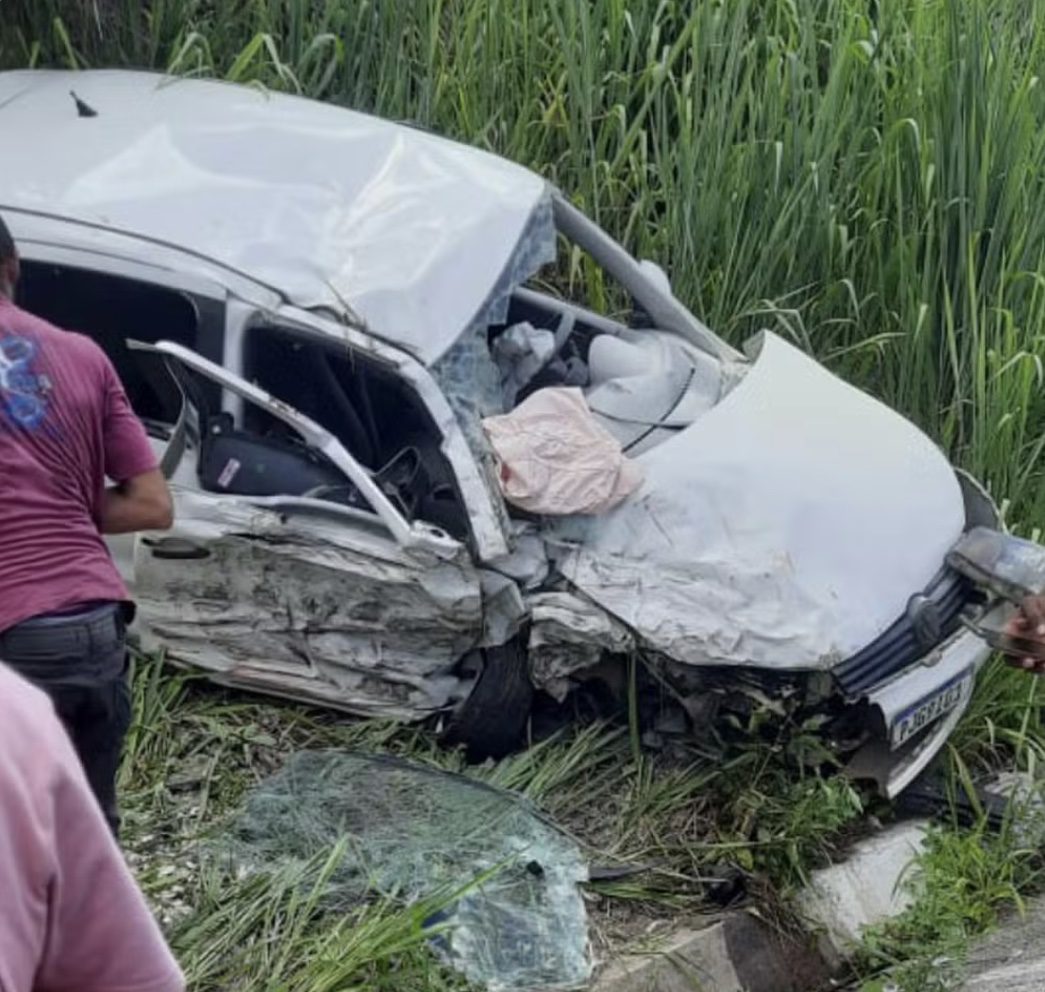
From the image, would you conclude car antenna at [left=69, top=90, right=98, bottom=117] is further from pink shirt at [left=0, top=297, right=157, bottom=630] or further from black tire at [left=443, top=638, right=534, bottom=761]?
pink shirt at [left=0, top=297, right=157, bottom=630]

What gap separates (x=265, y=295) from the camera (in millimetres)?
5469

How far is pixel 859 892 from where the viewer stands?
5.38 meters

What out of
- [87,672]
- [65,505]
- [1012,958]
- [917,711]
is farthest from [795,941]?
[65,505]

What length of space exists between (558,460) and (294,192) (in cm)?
116

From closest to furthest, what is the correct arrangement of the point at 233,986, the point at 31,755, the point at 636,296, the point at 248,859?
the point at 31,755 → the point at 233,986 → the point at 248,859 → the point at 636,296

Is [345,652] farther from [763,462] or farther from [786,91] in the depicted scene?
[786,91]

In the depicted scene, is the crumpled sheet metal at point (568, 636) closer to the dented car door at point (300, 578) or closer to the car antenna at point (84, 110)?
the dented car door at point (300, 578)

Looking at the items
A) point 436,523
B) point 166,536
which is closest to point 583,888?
point 436,523

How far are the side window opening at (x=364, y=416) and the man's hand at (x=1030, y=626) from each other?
1.57 m

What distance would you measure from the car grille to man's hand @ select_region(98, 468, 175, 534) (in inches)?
79.9

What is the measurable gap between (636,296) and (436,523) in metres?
1.46

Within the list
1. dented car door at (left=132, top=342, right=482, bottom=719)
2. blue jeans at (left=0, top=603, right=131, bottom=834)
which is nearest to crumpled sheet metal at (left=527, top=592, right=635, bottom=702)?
dented car door at (left=132, top=342, right=482, bottom=719)

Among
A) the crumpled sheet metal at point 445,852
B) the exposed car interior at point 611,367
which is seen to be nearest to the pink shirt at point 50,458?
the crumpled sheet metal at point 445,852

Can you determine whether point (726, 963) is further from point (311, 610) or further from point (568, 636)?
point (311, 610)
